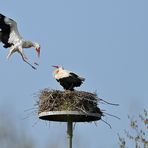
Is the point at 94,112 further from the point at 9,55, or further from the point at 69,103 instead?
the point at 9,55

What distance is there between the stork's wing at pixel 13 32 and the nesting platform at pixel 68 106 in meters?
1.12

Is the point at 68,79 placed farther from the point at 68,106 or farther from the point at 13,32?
the point at 13,32

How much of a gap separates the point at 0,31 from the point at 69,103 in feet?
7.00

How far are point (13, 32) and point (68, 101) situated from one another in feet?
6.07

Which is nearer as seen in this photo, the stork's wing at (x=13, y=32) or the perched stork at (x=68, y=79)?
the perched stork at (x=68, y=79)

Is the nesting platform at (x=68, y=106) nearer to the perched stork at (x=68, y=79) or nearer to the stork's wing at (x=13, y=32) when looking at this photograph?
the perched stork at (x=68, y=79)

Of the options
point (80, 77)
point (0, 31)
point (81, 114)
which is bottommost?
point (81, 114)

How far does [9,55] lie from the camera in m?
12.3

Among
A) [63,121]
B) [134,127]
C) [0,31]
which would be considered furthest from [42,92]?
[134,127]

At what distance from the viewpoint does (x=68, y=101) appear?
11.7 m

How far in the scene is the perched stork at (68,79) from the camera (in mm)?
12523

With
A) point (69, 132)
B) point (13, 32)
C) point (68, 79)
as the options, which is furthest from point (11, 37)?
point (69, 132)

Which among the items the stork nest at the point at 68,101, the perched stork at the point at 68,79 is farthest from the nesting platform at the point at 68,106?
the perched stork at the point at 68,79

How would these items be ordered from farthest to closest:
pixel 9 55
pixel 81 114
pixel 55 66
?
1. pixel 55 66
2. pixel 9 55
3. pixel 81 114
